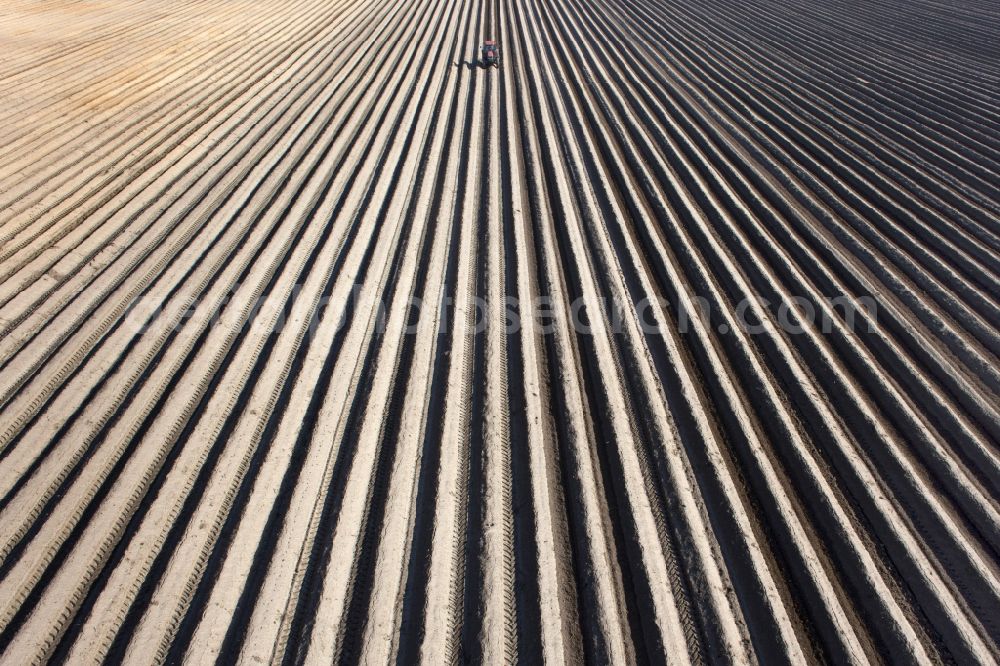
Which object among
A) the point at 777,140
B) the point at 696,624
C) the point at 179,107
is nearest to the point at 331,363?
the point at 696,624

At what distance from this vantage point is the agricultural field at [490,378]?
2.79m

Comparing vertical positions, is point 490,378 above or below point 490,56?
below

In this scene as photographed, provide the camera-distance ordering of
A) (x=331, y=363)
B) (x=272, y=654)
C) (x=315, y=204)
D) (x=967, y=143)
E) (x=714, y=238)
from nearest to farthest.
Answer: (x=272, y=654), (x=331, y=363), (x=714, y=238), (x=315, y=204), (x=967, y=143)

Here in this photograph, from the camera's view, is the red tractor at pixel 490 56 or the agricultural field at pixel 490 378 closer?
the agricultural field at pixel 490 378

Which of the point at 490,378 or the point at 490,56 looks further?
the point at 490,56

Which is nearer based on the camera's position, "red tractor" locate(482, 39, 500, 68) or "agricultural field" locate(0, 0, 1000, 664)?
"agricultural field" locate(0, 0, 1000, 664)

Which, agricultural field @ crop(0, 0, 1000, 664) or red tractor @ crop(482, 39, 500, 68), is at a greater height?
red tractor @ crop(482, 39, 500, 68)

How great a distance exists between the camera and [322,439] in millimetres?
3559

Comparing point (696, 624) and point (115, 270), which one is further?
point (115, 270)

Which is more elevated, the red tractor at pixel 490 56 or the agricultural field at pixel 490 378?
the red tractor at pixel 490 56

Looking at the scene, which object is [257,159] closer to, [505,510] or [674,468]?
[505,510]

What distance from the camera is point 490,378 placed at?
4031 mm

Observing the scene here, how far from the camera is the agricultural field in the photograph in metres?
2.79

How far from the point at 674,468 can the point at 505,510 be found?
1.13 m
